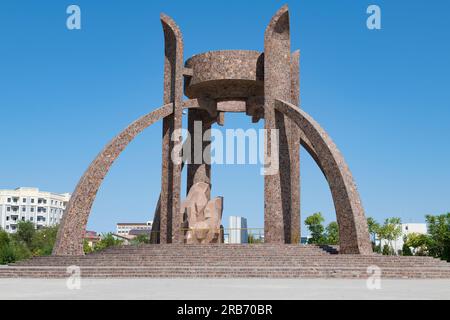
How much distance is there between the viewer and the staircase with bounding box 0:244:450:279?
47.3ft

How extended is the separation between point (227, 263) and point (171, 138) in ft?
24.1

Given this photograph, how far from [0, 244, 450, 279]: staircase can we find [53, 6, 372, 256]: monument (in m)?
1.92

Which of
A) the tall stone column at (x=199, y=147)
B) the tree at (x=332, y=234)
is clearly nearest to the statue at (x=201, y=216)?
the tall stone column at (x=199, y=147)

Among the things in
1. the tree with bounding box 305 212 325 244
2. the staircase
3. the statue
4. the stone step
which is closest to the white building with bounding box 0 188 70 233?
the tree with bounding box 305 212 325 244

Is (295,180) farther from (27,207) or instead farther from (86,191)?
(27,207)

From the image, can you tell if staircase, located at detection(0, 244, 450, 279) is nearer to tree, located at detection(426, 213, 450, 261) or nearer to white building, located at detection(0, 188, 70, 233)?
tree, located at detection(426, 213, 450, 261)

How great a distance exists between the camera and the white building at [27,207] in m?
88.7

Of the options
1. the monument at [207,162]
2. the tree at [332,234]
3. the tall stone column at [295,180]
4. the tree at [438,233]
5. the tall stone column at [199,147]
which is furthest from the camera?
the tree at [332,234]

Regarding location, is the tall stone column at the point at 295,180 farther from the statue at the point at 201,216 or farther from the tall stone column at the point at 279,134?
the statue at the point at 201,216

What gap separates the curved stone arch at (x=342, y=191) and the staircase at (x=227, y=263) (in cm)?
73

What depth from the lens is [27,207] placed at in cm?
9019

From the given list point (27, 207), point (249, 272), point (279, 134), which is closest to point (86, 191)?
point (279, 134)

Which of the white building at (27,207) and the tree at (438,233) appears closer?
the tree at (438,233)
